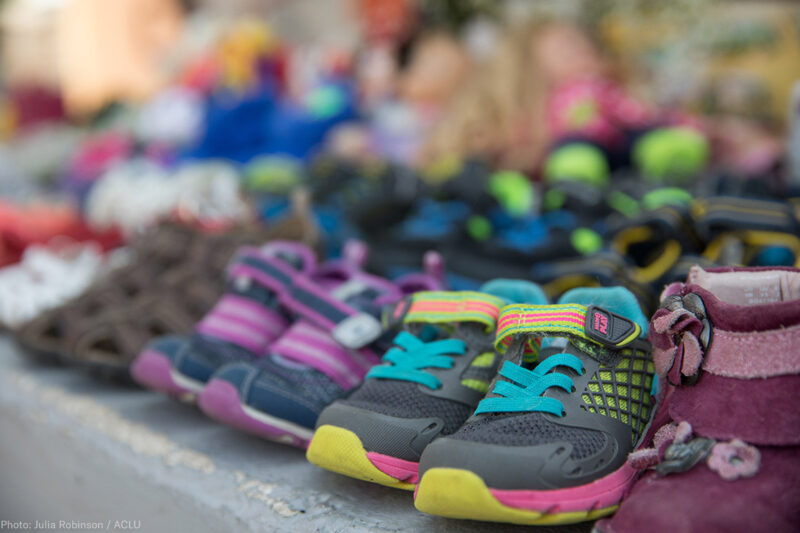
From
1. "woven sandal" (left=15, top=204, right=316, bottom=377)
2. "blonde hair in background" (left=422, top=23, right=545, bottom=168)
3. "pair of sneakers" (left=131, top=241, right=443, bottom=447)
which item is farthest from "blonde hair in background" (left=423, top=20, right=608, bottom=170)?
"pair of sneakers" (left=131, top=241, right=443, bottom=447)

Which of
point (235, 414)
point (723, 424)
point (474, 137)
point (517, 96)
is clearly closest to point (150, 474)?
point (235, 414)

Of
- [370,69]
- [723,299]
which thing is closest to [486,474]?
[723,299]

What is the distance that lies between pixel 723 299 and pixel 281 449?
0.57m

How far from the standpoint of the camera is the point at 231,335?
987 mm

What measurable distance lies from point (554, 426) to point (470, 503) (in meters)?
0.11

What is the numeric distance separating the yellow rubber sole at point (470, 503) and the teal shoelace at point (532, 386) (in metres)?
0.09

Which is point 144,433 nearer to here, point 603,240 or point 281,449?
point 281,449

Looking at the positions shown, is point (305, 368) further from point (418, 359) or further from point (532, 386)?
point (532, 386)

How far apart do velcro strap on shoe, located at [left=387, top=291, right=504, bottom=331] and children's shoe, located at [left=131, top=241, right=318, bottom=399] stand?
24 centimetres

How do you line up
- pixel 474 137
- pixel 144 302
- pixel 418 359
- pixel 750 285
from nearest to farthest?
pixel 750 285, pixel 418 359, pixel 144 302, pixel 474 137

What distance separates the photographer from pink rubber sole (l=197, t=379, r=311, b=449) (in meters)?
0.81

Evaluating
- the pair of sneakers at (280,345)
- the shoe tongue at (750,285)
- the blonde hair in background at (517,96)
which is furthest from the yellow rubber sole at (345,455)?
the blonde hair in background at (517,96)

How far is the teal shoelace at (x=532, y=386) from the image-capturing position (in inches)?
24.7

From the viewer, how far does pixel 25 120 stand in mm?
5039
